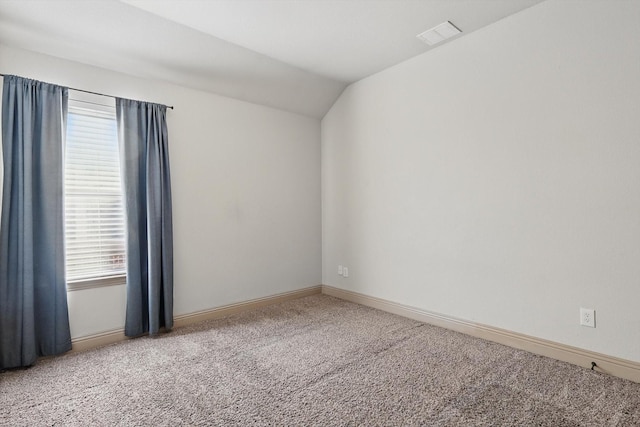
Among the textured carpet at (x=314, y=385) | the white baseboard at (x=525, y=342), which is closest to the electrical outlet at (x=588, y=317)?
the white baseboard at (x=525, y=342)

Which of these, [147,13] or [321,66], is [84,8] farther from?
[321,66]

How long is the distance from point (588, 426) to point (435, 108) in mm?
2637

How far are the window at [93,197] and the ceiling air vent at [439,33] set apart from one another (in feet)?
9.23

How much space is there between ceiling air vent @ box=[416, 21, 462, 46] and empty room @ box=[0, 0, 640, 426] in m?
0.03

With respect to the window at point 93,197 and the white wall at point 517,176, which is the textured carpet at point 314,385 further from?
the window at point 93,197

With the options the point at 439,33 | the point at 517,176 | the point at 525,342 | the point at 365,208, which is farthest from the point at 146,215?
the point at 525,342

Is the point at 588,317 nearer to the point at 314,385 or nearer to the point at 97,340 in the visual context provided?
the point at 314,385

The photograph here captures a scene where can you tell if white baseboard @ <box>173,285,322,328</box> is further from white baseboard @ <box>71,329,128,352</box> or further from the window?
the window

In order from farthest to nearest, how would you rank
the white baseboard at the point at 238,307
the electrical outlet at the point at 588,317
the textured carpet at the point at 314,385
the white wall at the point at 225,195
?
the white baseboard at the point at 238,307 → the white wall at the point at 225,195 → the electrical outlet at the point at 588,317 → the textured carpet at the point at 314,385

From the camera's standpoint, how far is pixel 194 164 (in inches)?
137

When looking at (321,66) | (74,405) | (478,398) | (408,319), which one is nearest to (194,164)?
(321,66)

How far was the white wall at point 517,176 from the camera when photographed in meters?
2.28

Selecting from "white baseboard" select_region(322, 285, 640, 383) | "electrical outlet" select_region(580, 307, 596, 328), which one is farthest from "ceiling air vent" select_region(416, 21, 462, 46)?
"white baseboard" select_region(322, 285, 640, 383)

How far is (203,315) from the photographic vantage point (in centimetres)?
353
